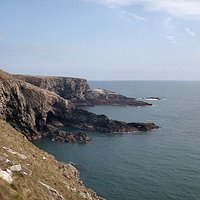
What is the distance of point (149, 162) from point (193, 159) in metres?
12.3

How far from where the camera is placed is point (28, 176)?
110 feet

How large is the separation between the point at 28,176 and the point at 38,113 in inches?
3765

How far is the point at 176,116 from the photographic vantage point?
176375 millimetres

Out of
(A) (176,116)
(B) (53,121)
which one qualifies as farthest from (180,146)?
(A) (176,116)

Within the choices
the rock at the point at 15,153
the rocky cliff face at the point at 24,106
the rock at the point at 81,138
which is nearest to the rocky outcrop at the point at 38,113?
the rocky cliff face at the point at 24,106

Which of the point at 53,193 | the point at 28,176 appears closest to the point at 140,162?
the point at 53,193

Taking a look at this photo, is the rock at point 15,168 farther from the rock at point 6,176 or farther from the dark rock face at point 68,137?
the dark rock face at point 68,137

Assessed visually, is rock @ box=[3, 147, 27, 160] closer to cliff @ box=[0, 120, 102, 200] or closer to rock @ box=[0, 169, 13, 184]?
cliff @ box=[0, 120, 102, 200]

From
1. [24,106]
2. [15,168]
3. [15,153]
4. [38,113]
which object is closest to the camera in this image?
[15,168]

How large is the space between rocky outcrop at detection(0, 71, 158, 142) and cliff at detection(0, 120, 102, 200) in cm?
5749

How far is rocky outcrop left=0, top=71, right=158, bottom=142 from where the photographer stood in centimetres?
11050

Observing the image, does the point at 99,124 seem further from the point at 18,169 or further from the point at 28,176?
the point at 18,169

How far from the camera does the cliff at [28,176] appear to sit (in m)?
29.1

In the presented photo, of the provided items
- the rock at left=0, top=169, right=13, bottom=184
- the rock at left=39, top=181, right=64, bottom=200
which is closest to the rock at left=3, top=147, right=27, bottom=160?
the rock at left=39, top=181, right=64, bottom=200
